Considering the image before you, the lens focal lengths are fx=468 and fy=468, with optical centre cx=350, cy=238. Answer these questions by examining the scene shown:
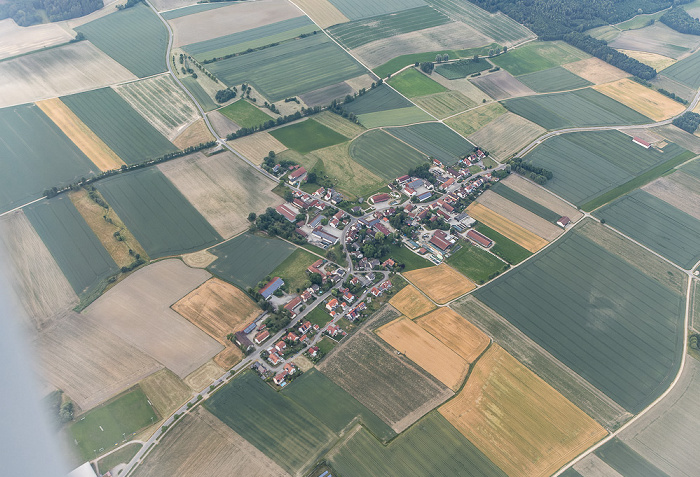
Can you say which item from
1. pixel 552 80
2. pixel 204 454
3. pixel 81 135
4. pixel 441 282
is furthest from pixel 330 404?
pixel 552 80

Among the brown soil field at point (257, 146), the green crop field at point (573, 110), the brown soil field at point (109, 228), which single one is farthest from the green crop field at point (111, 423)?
the green crop field at point (573, 110)

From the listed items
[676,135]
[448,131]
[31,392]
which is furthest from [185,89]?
[676,135]

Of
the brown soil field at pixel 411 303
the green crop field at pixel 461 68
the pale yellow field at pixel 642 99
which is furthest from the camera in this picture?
the green crop field at pixel 461 68

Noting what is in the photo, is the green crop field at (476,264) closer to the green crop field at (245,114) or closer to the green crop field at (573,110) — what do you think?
the green crop field at (573,110)

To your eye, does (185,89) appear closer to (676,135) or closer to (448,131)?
(448,131)

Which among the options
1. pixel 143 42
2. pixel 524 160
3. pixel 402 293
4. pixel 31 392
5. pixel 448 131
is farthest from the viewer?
pixel 143 42

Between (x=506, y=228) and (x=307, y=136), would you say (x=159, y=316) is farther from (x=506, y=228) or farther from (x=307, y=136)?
(x=506, y=228)

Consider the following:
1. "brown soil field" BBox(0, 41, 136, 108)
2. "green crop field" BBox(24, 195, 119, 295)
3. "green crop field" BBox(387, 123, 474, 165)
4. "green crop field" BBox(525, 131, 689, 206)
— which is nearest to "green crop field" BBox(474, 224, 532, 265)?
"green crop field" BBox(525, 131, 689, 206)
